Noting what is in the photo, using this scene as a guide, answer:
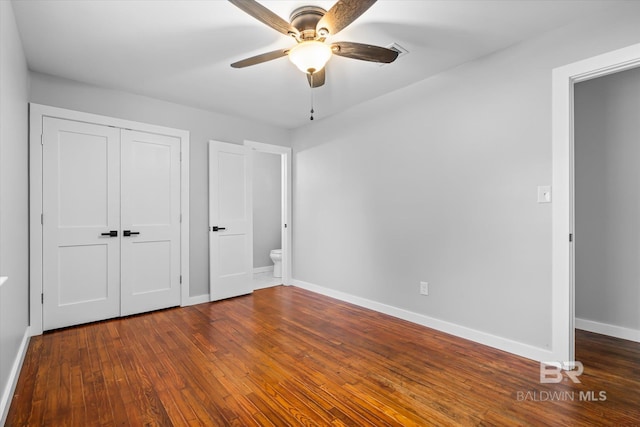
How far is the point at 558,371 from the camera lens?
225 cm

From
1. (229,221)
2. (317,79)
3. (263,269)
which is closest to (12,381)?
(229,221)

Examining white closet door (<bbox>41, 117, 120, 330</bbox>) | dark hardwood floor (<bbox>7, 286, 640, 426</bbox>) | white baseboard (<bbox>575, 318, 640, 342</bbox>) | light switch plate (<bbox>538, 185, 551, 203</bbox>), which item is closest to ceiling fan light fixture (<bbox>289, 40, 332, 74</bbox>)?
light switch plate (<bbox>538, 185, 551, 203</bbox>)

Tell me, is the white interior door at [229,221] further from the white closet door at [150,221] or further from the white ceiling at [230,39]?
the white ceiling at [230,39]

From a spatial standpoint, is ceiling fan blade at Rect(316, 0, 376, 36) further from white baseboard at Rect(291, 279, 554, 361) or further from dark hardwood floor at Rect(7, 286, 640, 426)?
white baseboard at Rect(291, 279, 554, 361)

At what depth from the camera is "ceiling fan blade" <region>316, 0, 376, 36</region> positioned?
1.68 m

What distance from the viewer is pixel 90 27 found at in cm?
231

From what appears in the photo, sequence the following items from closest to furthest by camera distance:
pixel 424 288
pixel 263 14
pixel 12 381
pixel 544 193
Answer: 1. pixel 263 14
2. pixel 12 381
3. pixel 544 193
4. pixel 424 288

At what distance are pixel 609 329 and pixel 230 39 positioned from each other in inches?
167

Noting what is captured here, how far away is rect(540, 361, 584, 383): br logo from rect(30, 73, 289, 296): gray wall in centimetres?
365

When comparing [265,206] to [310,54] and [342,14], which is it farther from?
[342,14]

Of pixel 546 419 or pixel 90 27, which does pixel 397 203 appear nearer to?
pixel 546 419

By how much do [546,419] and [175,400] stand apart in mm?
2180

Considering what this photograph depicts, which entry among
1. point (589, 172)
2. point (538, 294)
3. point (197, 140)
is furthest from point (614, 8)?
point (197, 140)

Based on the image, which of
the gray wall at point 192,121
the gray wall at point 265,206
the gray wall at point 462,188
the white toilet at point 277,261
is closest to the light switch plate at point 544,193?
the gray wall at point 462,188
